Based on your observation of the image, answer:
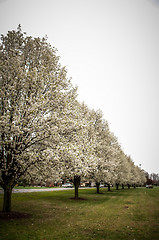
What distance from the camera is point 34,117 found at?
13250 mm

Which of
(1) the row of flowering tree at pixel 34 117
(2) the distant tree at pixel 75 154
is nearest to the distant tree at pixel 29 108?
(1) the row of flowering tree at pixel 34 117

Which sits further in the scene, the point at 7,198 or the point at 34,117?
the point at 7,198

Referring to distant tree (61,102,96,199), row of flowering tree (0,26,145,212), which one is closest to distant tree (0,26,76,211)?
row of flowering tree (0,26,145,212)

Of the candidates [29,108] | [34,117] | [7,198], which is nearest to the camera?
[29,108]

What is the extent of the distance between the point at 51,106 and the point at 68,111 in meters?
1.57

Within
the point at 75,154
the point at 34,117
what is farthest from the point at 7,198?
the point at 34,117

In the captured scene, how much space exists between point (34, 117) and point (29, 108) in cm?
78

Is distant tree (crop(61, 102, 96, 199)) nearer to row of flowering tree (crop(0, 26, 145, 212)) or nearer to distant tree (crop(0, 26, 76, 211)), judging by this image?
row of flowering tree (crop(0, 26, 145, 212))

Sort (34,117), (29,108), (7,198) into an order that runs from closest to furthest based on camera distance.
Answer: (29,108)
(34,117)
(7,198)

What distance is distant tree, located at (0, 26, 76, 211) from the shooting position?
12.5 metres

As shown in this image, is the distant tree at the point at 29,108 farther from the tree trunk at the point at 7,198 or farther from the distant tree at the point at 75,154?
the distant tree at the point at 75,154

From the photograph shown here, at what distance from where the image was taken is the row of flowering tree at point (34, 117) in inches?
498

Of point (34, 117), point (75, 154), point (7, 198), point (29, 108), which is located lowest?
point (7, 198)

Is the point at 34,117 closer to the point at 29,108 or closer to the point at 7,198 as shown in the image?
the point at 29,108
